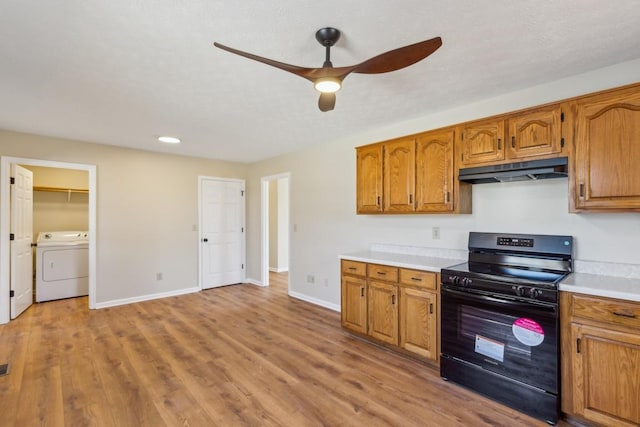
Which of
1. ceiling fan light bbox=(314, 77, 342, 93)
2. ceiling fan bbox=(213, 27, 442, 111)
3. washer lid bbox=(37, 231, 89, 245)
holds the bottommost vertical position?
washer lid bbox=(37, 231, 89, 245)

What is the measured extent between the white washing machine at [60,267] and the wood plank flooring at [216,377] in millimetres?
918

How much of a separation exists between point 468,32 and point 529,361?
2230 millimetres

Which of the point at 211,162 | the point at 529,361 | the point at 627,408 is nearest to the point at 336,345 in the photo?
the point at 529,361

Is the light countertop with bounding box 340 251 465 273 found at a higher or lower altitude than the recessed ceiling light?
lower

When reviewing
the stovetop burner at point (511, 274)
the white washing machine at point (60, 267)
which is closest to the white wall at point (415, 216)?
the stovetop burner at point (511, 274)

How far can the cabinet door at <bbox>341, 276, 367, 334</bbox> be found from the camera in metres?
3.26

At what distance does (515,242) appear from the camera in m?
2.62

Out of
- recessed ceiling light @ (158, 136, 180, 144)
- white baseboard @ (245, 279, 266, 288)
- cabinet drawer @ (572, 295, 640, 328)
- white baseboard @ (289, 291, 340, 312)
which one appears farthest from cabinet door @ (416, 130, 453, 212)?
white baseboard @ (245, 279, 266, 288)

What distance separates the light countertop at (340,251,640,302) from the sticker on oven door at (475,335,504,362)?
1.96 ft

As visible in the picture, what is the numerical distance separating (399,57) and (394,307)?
2237mm

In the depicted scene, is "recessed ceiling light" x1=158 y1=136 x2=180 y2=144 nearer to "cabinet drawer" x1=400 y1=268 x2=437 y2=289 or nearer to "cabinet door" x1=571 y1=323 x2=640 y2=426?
"cabinet drawer" x1=400 y1=268 x2=437 y2=289

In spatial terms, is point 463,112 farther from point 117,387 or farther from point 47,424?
point 47,424

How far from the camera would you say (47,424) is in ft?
6.54

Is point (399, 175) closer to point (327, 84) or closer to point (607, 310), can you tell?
point (327, 84)
